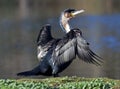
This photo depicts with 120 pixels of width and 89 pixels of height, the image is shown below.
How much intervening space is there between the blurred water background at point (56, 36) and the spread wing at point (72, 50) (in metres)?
4.38

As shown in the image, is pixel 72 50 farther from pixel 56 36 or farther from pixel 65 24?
pixel 56 36

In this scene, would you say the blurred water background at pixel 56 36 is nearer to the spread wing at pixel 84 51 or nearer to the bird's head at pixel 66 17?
the bird's head at pixel 66 17

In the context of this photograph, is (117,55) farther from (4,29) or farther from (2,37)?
(4,29)

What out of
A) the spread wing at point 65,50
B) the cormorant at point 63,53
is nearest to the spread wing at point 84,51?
the cormorant at point 63,53

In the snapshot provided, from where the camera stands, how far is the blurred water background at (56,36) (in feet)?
65.4

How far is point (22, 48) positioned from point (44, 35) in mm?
13842

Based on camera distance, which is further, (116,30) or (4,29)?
(4,29)

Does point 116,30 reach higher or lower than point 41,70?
lower

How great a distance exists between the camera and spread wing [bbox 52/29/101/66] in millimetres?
13148

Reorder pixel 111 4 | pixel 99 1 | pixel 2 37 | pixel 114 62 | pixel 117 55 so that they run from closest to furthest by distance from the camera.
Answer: pixel 114 62 → pixel 117 55 → pixel 2 37 → pixel 111 4 → pixel 99 1

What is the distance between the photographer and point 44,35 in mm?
14203

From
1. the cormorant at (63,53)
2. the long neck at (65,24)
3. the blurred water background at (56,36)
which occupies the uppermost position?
the long neck at (65,24)

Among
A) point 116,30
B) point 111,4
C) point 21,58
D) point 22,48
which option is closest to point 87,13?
point 111,4

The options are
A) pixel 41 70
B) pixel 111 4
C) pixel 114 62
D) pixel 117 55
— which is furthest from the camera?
pixel 111 4
